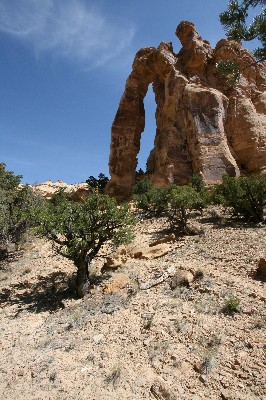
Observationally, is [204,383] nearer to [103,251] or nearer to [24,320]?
[24,320]

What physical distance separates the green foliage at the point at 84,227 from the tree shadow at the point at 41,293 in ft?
3.26

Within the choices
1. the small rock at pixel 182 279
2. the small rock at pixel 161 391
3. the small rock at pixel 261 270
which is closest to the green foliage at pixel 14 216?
the small rock at pixel 182 279

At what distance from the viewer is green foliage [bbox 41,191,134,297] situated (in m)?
12.3

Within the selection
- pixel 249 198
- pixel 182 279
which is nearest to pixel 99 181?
pixel 249 198

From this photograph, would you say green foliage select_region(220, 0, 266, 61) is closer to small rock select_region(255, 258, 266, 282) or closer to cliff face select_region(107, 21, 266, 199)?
small rock select_region(255, 258, 266, 282)

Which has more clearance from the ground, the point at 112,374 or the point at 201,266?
the point at 201,266

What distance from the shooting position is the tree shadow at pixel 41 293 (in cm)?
1190

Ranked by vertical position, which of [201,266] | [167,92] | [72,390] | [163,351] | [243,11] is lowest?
[72,390]

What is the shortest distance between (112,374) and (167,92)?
34772 mm

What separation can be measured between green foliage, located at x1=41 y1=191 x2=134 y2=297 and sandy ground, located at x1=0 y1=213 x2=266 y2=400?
1.22m

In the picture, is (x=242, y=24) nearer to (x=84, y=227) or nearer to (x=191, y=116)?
(x=84, y=227)

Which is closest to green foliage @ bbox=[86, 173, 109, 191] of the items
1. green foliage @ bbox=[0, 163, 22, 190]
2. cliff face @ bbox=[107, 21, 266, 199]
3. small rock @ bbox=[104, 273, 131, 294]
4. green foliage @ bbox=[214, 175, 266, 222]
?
cliff face @ bbox=[107, 21, 266, 199]

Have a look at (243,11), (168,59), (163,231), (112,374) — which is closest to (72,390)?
(112,374)

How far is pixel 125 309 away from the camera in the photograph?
10273 millimetres
